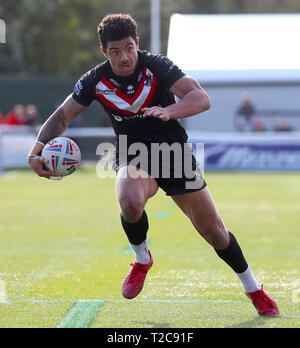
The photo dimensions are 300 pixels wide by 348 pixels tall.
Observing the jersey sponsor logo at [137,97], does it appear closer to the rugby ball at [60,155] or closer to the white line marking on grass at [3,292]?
the rugby ball at [60,155]

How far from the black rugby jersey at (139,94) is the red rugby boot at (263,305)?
122 cm

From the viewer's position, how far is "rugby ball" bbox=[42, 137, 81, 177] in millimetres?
5320

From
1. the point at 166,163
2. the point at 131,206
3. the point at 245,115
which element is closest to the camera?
the point at 131,206

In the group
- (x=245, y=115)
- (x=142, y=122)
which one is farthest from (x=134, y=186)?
(x=245, y=115)

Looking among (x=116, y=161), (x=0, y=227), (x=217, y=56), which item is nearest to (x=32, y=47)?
(x=217, y=56)

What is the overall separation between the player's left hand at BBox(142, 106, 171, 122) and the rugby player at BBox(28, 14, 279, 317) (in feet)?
0.46

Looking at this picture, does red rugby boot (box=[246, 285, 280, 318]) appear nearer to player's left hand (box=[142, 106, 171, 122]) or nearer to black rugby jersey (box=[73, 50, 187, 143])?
black rugby jersey (box=[73, 50, 187, 143])

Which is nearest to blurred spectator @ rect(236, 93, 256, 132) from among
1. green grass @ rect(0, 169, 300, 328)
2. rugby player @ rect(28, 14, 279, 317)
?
green grass @ rect(0, 169, 300, 328)

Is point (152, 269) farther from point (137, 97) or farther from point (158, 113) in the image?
point (158, 113)

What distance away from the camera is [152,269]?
23.8 ft

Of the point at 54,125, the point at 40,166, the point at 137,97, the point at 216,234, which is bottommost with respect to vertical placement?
the point at 216,234

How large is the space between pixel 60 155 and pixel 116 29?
3.23 ft

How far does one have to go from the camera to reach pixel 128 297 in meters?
5.37

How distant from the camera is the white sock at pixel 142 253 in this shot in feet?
18.0
